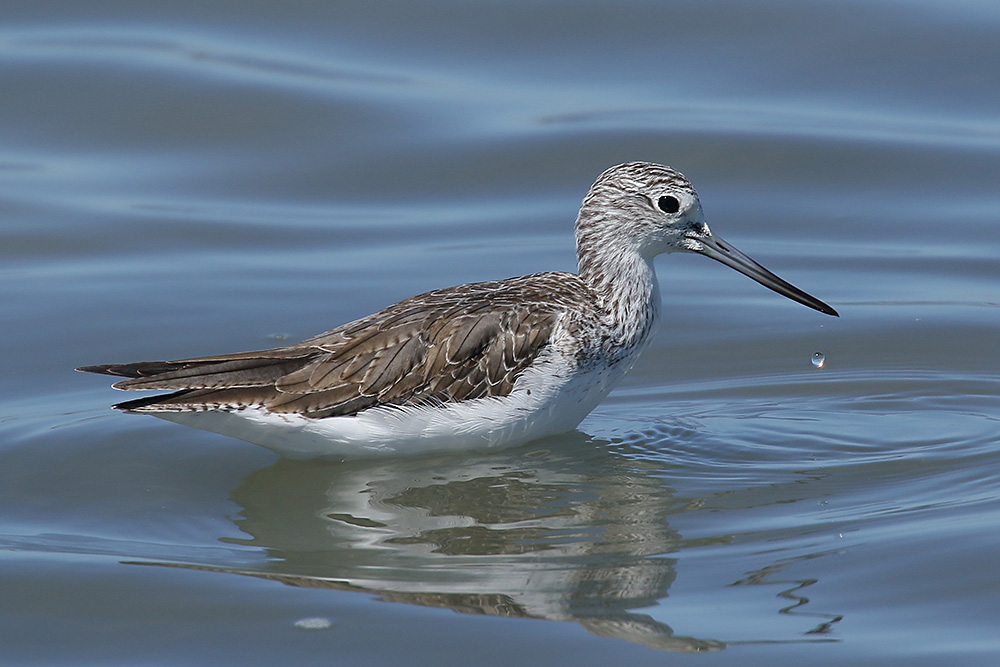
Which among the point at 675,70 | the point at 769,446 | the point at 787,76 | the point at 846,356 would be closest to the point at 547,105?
the point at 675,70

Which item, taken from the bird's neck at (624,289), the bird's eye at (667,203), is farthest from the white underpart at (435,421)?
the bird's eye at (667,203)

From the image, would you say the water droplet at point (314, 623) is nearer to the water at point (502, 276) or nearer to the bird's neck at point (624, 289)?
the water at point (502, 276)

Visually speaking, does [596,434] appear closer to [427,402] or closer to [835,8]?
[427,402]

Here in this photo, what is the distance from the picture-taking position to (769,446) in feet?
27.8

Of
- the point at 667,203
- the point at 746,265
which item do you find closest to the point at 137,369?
the point at 667,203

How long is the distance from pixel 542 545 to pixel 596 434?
1.82 m

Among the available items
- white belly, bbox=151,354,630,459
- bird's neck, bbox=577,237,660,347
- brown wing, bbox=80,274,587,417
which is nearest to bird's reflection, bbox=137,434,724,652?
white belly, bbox=151,354,630,459

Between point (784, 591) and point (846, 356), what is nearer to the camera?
point (784, 591)

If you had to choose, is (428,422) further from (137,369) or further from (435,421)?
(137,369)

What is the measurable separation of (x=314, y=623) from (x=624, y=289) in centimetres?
320

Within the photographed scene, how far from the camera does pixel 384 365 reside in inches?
322

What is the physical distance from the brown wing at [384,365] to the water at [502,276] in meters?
0.49

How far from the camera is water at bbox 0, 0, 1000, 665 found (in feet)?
21.2

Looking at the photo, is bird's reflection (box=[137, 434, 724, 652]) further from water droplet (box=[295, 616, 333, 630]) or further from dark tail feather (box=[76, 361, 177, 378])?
dark tail feather (box=[76, 361, 177, 378])
